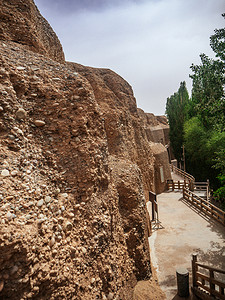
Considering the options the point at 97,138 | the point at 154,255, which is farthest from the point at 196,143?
the point at 97,138

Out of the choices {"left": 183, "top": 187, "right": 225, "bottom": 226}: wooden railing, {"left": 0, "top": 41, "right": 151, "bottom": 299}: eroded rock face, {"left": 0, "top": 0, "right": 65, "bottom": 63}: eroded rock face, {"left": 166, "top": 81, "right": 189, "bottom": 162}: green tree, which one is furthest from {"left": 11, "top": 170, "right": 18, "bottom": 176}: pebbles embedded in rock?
{"left": 166, "top": 81, "right": 189, "bottom": 162}: green tree

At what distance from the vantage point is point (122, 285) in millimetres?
4559

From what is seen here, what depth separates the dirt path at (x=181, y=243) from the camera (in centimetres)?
771

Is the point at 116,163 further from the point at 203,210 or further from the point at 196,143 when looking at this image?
the point at 196,143

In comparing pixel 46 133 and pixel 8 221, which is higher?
pixel 46 133

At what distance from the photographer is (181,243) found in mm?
9633

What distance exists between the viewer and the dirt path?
7.71 metres

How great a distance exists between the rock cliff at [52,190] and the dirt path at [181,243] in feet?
7.35

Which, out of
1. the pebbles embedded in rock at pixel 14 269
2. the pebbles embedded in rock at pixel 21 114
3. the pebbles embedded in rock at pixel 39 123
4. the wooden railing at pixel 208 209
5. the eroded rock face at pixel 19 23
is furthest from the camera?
the wooden railing at pixel 208 209

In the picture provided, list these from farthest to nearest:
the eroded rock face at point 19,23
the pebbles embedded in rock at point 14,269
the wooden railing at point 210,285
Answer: the wooden railing at point 210,285
the eroded rock face at point 19,23
the pebbles embedded in rock at point 14,269

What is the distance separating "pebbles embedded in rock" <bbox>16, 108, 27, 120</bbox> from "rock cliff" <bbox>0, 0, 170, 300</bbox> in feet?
0.06

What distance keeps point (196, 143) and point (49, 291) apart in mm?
24221

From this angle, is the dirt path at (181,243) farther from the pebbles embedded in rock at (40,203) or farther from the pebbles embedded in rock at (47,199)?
the pebbles embedded in rock at (40,203)

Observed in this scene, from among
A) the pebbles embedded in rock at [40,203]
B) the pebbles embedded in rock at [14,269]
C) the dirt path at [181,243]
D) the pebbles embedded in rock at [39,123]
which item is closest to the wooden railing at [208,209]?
the dirt path at [181,243]
